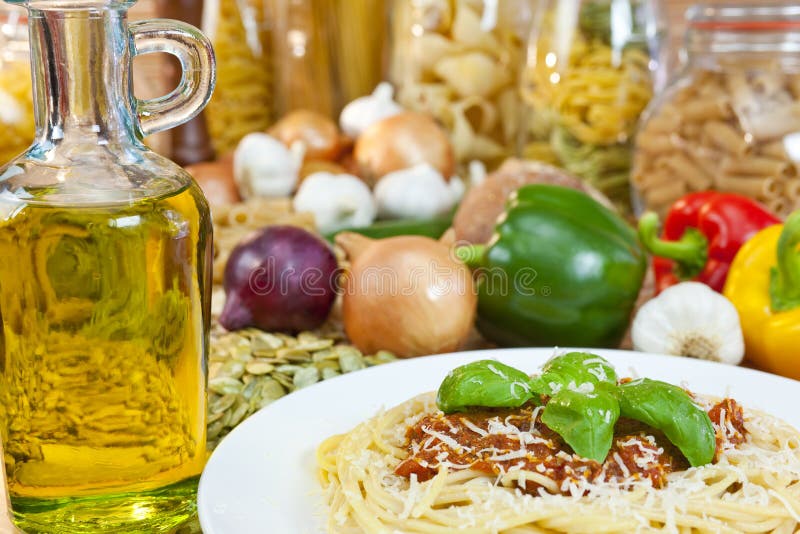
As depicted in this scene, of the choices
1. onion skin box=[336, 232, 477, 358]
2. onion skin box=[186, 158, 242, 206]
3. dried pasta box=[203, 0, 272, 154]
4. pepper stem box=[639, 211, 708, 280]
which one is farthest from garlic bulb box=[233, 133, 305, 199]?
pepper stem box=[639, 211, 708, 280]

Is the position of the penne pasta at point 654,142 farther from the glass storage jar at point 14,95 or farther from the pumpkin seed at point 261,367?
the glass storage jar at point 14,95

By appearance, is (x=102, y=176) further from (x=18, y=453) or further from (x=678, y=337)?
(x=678, y=337)

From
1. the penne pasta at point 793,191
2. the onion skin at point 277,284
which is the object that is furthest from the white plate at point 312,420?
the penne pasta at point 793,191

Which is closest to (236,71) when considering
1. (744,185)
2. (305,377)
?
(744,185)

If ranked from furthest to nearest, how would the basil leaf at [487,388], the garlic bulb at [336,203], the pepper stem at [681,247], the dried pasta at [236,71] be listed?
the dried pasta at [236,71] < the garlic bulb at [336,203] < the pepper stem at [681,247] < the basil leaf at [487,388]

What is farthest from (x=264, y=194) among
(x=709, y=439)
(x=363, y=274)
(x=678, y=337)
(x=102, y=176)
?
(x=709, y=439)

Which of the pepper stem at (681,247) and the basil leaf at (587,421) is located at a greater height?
the basil leaf at (587,421)

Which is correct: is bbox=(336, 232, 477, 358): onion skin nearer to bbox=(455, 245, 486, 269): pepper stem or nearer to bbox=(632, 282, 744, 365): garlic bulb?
bbox=(455, 245, 486, 269): pepper stem

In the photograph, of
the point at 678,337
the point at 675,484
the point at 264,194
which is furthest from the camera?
the point at 264,194
